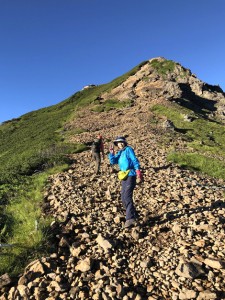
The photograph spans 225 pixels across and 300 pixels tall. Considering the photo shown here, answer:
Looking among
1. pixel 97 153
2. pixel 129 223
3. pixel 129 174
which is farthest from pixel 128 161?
pixel 97 153

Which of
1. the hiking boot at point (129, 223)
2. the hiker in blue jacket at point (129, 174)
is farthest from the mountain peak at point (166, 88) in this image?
the hiking boot at point (129, 223)

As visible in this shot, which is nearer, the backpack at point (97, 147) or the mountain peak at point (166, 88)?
the backpack at point (97, 147)

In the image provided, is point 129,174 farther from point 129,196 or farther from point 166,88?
point 166,88

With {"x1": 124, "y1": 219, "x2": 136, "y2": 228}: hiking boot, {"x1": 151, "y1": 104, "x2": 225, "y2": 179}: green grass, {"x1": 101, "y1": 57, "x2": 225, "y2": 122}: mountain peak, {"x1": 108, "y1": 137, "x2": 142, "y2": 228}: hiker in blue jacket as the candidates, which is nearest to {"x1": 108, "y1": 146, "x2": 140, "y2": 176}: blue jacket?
{"x1": 108, "y1": 137, "x2": 142, "y2": 228}: hiker in blue jacket

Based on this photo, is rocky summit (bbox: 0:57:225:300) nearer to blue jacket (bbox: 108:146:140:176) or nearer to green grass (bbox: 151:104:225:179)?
blue jacket (bbox: 108:146:140:176)

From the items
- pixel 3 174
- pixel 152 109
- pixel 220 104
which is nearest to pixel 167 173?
pixel 3 174

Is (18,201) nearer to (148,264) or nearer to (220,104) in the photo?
(148,264)

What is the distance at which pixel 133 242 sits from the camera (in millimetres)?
7488

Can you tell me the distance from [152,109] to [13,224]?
32048 mm

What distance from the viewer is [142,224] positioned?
27.6ft

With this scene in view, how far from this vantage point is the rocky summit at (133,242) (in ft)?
18.9

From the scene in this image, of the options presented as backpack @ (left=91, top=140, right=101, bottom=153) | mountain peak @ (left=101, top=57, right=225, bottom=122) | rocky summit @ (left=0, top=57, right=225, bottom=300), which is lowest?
rocky summit @ (left=0, top=57, right=225, bottom=300)

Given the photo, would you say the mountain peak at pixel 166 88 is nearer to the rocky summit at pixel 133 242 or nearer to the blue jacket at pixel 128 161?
the rocky summit at pixel 133 242

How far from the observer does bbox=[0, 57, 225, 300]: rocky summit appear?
5.76 metres
